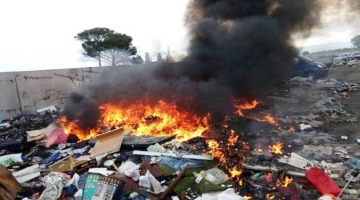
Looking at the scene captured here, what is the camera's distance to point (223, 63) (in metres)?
10.6

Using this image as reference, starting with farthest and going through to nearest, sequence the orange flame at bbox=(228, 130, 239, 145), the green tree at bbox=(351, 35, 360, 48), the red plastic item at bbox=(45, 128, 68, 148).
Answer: the green tree at bbox=(351, 35, 360, 48)
the red plastic item at bbox=(45, 128, 68, 148)
the orange flame at bbox=(228, 130, 239, 145)

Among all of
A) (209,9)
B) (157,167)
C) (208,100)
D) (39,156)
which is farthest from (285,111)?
(39,156)

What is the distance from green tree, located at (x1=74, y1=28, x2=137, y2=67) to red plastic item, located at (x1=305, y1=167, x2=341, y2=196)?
2270 centimetres

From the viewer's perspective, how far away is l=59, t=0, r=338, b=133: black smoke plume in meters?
9.59

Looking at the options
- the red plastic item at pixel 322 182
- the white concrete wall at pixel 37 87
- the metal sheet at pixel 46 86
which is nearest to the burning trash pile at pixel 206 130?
the red plastic item at pixel 322 182

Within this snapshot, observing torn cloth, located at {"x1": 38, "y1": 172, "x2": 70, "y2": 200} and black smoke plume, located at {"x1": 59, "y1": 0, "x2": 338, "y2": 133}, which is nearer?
torn cloth, located at {"x1": 38, "y1": 172, "x2": 70, "y2": 200}

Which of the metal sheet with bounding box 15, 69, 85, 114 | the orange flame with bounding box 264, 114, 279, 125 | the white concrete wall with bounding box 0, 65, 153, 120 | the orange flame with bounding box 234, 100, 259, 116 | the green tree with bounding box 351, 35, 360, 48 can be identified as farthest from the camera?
the green tree with bounding box 351, 35, 360, 48

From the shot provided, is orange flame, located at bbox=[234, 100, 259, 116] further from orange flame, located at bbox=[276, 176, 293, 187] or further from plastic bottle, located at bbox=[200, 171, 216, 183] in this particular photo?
plastic bottle, located at bbox=[200, 171, 216, 183]

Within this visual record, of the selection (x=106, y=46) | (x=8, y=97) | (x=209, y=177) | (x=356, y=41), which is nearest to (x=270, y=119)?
(x=209, y=177)

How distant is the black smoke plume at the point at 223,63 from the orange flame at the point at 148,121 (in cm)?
22

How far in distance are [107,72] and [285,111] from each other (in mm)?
9645

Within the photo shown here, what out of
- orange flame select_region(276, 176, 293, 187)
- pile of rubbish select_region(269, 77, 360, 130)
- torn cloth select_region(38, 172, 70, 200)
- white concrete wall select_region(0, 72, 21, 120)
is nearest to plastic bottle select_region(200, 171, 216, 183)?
orange flame select_region(276, 176, 293, 187)

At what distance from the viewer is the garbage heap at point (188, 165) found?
16.5 ft

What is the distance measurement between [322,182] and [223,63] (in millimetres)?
6234
